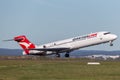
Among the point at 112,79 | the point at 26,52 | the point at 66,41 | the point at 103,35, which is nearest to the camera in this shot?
the point at 112,79

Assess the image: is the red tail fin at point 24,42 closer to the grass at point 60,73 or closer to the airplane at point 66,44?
the airplane at point 66,44

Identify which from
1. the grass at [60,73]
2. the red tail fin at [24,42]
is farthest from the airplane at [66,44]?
the grass at [60,73]

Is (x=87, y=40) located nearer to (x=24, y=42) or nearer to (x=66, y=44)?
(x=66, y=44)

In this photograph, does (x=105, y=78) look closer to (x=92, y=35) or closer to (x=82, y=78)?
(x=82, y=78)

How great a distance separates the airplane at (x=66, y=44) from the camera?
99.2m

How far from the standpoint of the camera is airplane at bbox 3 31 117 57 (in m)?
99.2

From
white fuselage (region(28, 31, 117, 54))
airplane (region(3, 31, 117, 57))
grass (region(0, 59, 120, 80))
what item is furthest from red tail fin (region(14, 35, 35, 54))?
grass (region(0, 59, 120, 80))

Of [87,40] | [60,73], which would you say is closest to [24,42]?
[87,40]

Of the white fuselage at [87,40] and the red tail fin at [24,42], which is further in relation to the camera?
the red tail fin at [24,42]

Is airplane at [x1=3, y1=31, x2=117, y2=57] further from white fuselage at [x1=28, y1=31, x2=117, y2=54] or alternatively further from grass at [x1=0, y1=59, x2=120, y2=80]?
grass at [x1=0, y1=59, x2=120, y2=80]

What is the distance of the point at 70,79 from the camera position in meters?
35.1

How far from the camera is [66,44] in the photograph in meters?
105

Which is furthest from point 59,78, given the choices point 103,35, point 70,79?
point 103,35

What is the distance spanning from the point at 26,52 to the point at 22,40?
13.9 ft
